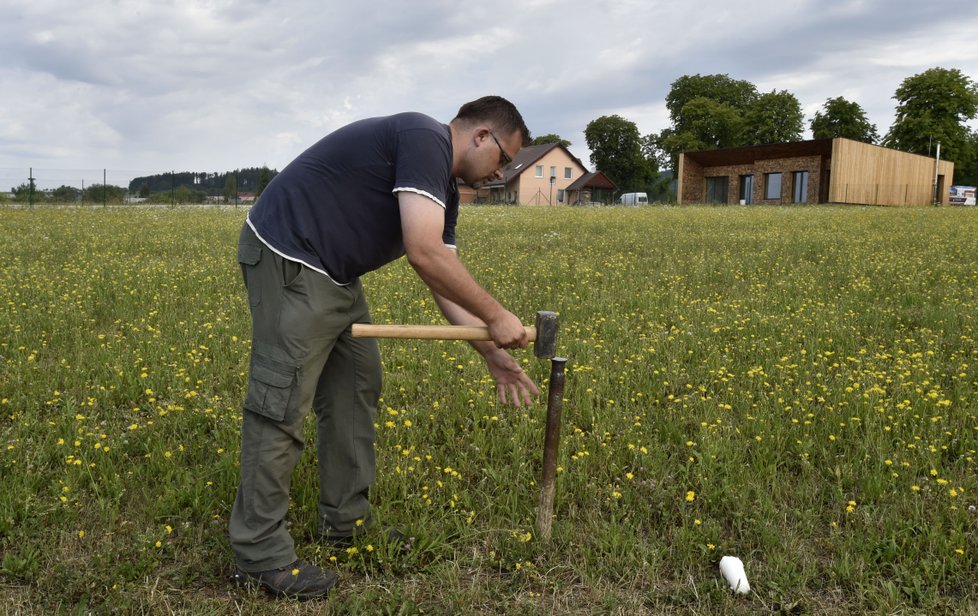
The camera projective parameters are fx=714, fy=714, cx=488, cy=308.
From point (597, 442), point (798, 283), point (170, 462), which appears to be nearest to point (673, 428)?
point (597, 442)

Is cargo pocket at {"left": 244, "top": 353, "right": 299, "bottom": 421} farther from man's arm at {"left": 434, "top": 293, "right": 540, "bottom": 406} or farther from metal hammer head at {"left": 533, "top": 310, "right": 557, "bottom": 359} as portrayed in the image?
metal hammer head at {"left": 533, "top": 310, "right": 557, "bottom": 359}

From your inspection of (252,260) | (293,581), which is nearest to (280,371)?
(252,260)

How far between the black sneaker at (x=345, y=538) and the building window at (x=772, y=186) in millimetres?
48418

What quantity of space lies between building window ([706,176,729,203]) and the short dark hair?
5164 cm

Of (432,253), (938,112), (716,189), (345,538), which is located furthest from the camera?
(938,112)

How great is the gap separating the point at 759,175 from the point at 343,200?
49.8m

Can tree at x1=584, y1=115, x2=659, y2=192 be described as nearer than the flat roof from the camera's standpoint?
No

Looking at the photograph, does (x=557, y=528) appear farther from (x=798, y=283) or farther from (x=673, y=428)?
(x=798, y=283)

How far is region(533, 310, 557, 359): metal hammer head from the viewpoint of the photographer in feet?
10.4

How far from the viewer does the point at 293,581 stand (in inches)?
121

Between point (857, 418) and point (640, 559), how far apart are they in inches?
85.4

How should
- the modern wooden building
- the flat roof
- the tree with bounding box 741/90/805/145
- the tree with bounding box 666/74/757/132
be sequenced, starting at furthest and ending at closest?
1. the tree with bounding box 666/74/757/132
2. the tree with bounding box 741/90/805/145
3. the flat roof
4. the modern wooden building

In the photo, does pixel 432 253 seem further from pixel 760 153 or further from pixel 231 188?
pixel 760 153

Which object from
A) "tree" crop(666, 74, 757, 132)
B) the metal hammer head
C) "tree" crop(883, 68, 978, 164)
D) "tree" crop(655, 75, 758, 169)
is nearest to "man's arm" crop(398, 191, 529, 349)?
the metal hammer head
